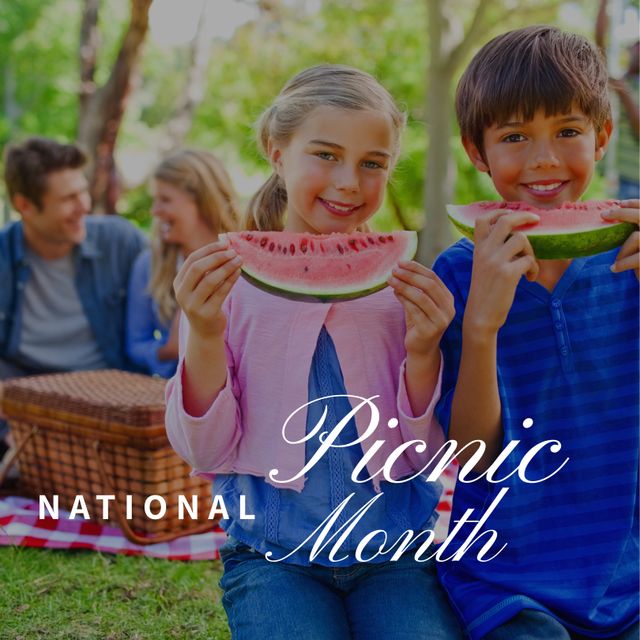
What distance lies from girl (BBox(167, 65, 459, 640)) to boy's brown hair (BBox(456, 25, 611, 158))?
26 cm

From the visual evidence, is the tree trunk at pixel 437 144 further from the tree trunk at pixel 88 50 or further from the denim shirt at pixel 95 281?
the denim shirt at pixel 95 281

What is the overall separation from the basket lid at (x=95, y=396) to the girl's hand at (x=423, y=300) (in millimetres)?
1775

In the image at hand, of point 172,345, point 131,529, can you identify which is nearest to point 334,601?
point 131,529

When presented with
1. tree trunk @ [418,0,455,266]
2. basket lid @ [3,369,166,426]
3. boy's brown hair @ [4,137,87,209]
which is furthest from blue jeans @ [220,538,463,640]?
tree trunk @ [418,0,455,266]

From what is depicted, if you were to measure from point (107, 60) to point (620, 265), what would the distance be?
68.1 ft

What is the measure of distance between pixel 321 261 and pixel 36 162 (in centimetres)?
351

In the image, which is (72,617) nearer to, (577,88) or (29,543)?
(29,543)

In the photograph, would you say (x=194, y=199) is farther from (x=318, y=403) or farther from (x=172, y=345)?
(x=318, y=403)

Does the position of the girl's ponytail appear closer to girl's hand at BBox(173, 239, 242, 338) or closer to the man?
girl's hand at BBox(173, 239, 242, 338)

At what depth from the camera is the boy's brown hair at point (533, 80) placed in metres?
2.09

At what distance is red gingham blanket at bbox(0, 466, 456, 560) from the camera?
134 inches

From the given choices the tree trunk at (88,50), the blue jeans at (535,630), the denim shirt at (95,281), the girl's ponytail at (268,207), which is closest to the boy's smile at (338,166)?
the girl's ponytail at (268,207)

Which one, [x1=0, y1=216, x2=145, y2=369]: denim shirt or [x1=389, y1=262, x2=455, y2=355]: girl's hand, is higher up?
[x1=389, y1=262, x2=455, y2=355]: girl's hand

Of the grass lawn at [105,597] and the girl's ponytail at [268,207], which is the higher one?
the girl's ponytail at [268,207]
